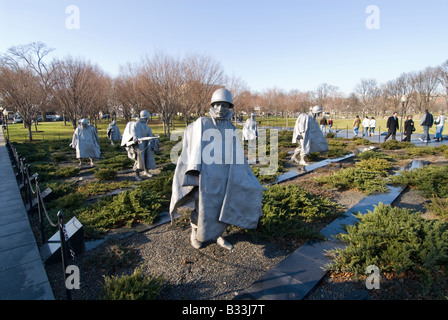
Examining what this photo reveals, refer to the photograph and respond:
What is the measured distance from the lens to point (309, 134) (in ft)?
35.2

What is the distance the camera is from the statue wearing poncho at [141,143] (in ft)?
30.4

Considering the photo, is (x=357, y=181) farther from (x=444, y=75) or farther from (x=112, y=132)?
(x=444, y=75)

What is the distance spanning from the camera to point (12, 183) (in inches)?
357

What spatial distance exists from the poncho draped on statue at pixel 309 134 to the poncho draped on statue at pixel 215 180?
745 cm

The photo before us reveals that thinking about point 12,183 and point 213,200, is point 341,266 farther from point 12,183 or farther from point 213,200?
point 12,183

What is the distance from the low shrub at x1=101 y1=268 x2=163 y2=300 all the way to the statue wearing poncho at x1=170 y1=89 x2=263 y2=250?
3.19 feet

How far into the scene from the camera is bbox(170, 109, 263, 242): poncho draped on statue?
11.9ft

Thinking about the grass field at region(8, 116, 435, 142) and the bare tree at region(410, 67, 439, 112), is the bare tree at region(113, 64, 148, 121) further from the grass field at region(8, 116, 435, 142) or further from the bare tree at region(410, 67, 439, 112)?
the bare tree at region(410, 67, 439, 112)

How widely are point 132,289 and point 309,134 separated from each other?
946 cm

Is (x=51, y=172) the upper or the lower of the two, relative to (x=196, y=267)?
upper

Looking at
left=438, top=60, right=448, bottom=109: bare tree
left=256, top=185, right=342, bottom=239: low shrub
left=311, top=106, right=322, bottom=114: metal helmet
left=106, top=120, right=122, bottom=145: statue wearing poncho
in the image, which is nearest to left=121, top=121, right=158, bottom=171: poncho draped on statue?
left=256, top=185, right=342, bottom=239: low shrub

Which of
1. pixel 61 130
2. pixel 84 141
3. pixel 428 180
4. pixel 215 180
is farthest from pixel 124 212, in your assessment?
pixel 61 130

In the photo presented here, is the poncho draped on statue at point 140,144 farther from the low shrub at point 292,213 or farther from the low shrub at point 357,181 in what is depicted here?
the low shrub at point 357,181

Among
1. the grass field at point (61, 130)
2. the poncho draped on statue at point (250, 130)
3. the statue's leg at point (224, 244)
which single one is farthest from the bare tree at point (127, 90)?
the statue's leg at point (224, 244)
